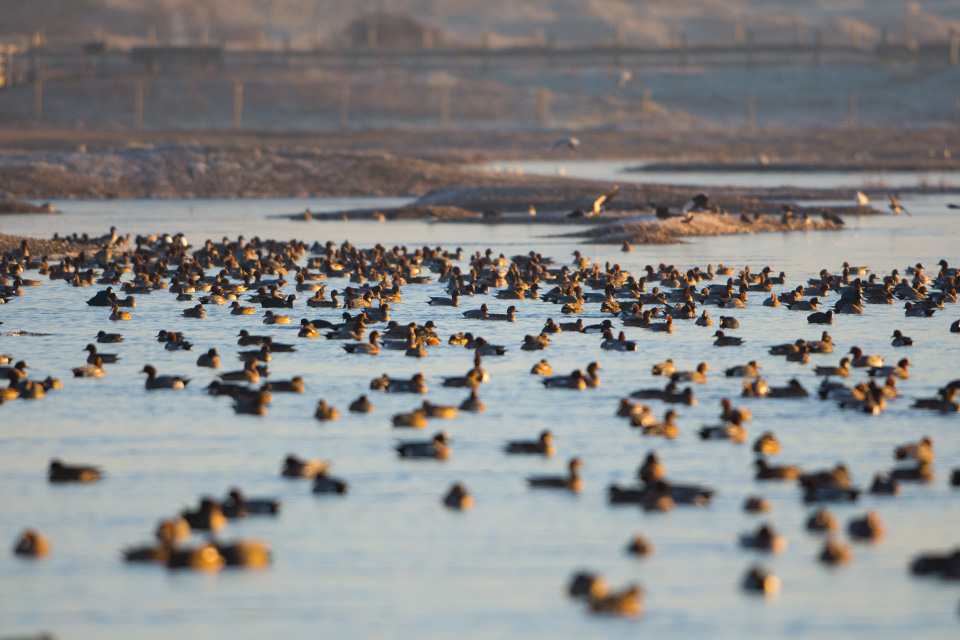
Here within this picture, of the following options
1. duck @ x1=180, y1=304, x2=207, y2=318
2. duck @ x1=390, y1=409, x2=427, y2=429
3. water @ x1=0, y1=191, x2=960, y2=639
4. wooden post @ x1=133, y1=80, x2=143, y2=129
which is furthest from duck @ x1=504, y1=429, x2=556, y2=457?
wooden post @ x1=133, y1=80, x2=143, y2=129

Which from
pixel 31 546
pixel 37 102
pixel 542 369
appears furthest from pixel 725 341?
pixel 37 102

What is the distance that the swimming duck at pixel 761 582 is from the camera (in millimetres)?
14922

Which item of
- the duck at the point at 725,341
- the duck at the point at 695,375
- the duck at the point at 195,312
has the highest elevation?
the duck at the point at 195,312

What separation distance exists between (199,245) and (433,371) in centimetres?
3187

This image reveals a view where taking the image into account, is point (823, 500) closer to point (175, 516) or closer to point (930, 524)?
point (930, 524)

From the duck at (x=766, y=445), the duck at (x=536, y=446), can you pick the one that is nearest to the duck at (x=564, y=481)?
the duck at (x=536, y=446)

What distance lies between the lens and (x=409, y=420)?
22.8 metres

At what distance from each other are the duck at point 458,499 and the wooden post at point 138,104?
14688 centimetres

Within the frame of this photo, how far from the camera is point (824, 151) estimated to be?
455 ft

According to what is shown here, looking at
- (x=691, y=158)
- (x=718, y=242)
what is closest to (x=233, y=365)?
(x=718, y=242)

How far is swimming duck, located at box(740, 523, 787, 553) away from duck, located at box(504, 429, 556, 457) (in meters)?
4.77

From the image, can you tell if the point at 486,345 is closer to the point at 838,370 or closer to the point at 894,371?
the point at 838,370

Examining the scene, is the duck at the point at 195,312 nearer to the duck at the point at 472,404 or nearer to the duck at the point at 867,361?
the duck at the point at 472,404

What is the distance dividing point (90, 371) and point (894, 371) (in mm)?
14465
